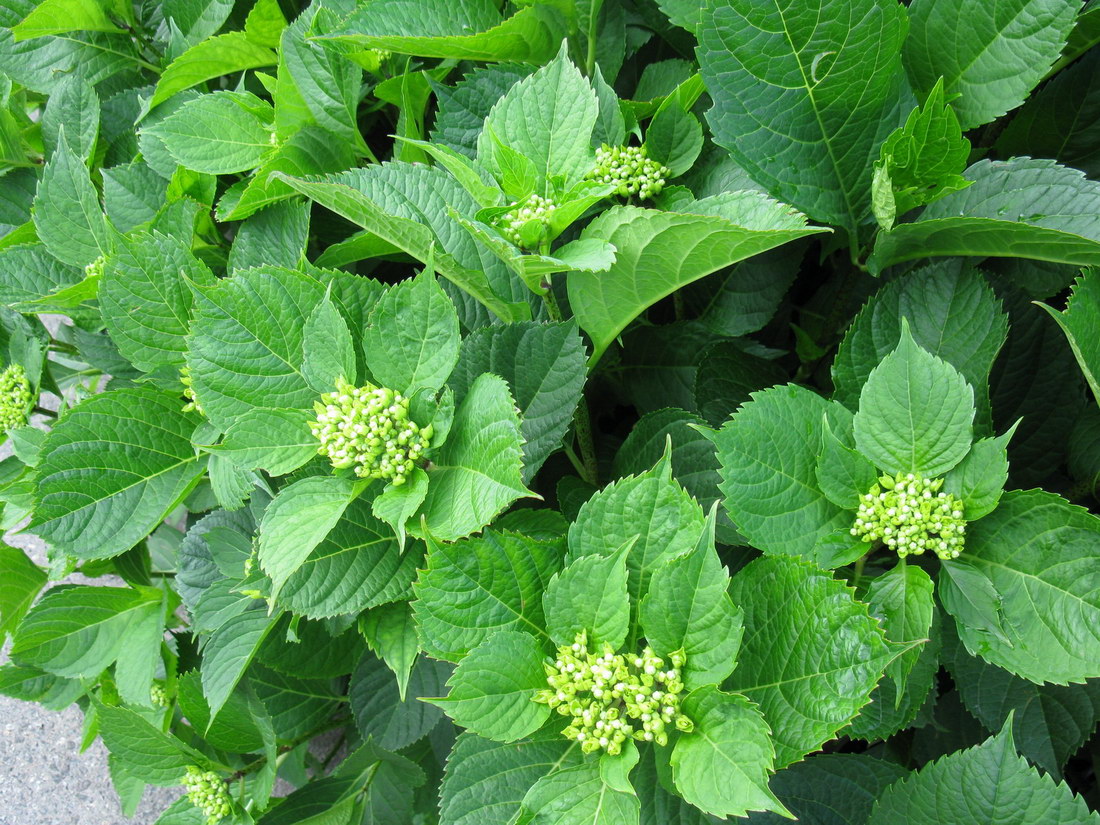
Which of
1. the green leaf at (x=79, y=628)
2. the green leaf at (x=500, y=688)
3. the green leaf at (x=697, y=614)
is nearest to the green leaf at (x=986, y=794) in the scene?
the green leaf at (x=697, y=614)

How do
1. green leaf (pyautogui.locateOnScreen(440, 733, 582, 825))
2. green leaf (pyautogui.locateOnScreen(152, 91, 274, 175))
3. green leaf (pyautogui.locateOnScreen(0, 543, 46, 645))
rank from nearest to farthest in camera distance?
green leaf (pyautogui.locateOnScreen(440, 733, 582, 825)), green leaf (pyautogui.locateOnScreen(152, 91, 274, 175)), green leaf (pyautogui.locateOnScreen(0, 543, 46, 645))

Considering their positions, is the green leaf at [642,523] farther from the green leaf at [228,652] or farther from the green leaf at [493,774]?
the green leaf at [228,652]

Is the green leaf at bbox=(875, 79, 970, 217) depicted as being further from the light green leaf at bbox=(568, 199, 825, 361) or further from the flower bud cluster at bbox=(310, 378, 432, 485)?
the flower bud cluster at bbox=(310, 378, 432, 485)

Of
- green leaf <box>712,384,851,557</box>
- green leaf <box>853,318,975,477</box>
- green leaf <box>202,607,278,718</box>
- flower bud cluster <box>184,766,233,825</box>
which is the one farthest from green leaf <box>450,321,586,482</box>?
flower bud cluster <box>184,766,233,825</box>

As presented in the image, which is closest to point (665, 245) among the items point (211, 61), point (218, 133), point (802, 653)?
point (802, 653)

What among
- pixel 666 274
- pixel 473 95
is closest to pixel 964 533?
pixel 666 274

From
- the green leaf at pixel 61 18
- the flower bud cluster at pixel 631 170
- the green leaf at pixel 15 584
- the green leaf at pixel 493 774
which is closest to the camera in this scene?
the green leaf at pixel 493 774
